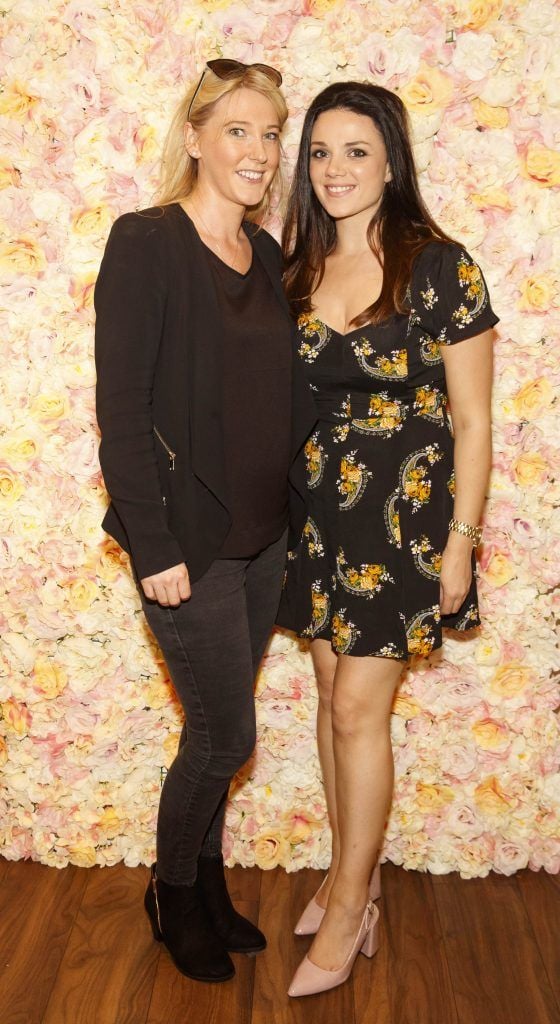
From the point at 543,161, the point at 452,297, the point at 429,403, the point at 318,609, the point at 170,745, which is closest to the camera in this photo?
the point at 452,297

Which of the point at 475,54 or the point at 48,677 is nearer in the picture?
the point at 475,54

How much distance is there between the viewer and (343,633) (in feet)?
7.06

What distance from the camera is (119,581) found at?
2555 mm

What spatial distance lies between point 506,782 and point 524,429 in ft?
3.07

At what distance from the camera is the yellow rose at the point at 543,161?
2.34 meters

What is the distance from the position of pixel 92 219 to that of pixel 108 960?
1708mm

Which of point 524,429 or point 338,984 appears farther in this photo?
point 524,429

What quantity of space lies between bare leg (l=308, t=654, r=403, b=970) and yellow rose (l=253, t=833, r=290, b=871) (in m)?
0.42

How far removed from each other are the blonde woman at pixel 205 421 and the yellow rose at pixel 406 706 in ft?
1.84

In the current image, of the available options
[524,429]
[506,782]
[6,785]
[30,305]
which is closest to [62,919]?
[6,785]

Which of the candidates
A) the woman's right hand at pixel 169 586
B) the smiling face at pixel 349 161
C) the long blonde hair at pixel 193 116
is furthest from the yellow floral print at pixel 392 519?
the long blonde hair at pixel 193 116

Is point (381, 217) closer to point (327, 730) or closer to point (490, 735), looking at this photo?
point (327, 730)

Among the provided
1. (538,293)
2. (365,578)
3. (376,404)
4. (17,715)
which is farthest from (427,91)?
(17,715)

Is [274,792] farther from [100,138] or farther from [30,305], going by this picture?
[100,138]
